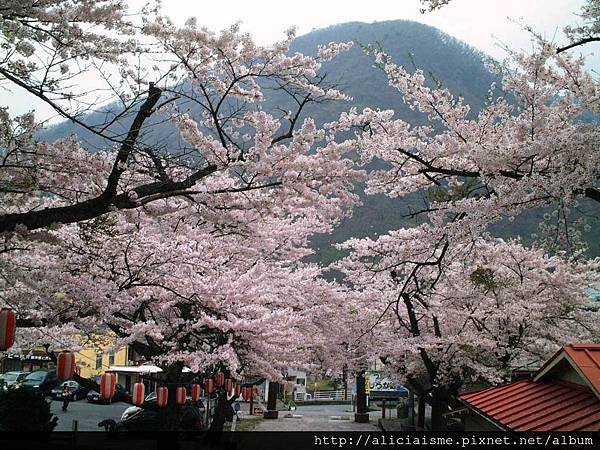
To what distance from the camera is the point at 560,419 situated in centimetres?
522

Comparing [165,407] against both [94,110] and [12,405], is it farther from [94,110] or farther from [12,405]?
[94,110]

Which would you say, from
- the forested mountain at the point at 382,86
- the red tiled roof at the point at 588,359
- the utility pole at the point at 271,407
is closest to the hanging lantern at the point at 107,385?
the forested mountain at the point at 382,86

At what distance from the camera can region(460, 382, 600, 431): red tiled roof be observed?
5002mm

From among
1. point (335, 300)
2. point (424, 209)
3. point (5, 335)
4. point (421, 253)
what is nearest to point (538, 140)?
point (424, 209)

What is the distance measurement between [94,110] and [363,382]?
2322cm

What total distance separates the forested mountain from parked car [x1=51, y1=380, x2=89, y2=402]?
1598 cm

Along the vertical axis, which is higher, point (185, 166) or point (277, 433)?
point (185, 166)

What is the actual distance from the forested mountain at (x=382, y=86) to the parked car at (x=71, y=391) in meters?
16.0

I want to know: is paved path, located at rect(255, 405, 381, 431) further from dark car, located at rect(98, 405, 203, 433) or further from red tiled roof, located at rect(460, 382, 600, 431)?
red tiled roof, located at rect(460, 382, 600, 431)

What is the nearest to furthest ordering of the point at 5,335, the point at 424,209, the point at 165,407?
the point at 5,335
the point at 424,209
the point at 165,407

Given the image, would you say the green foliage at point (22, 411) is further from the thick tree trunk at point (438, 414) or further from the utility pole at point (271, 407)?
the utility pole at point (271, 407)

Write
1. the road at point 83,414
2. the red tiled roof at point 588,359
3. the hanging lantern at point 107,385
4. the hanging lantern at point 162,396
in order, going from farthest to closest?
the road at point 83,414 < the hanging lantern at point 162,396 < the hanging lantern at point 107,385 < the red tiled roof at point 588,359

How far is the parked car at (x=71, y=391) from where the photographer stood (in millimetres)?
26322

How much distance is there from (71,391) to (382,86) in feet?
153
